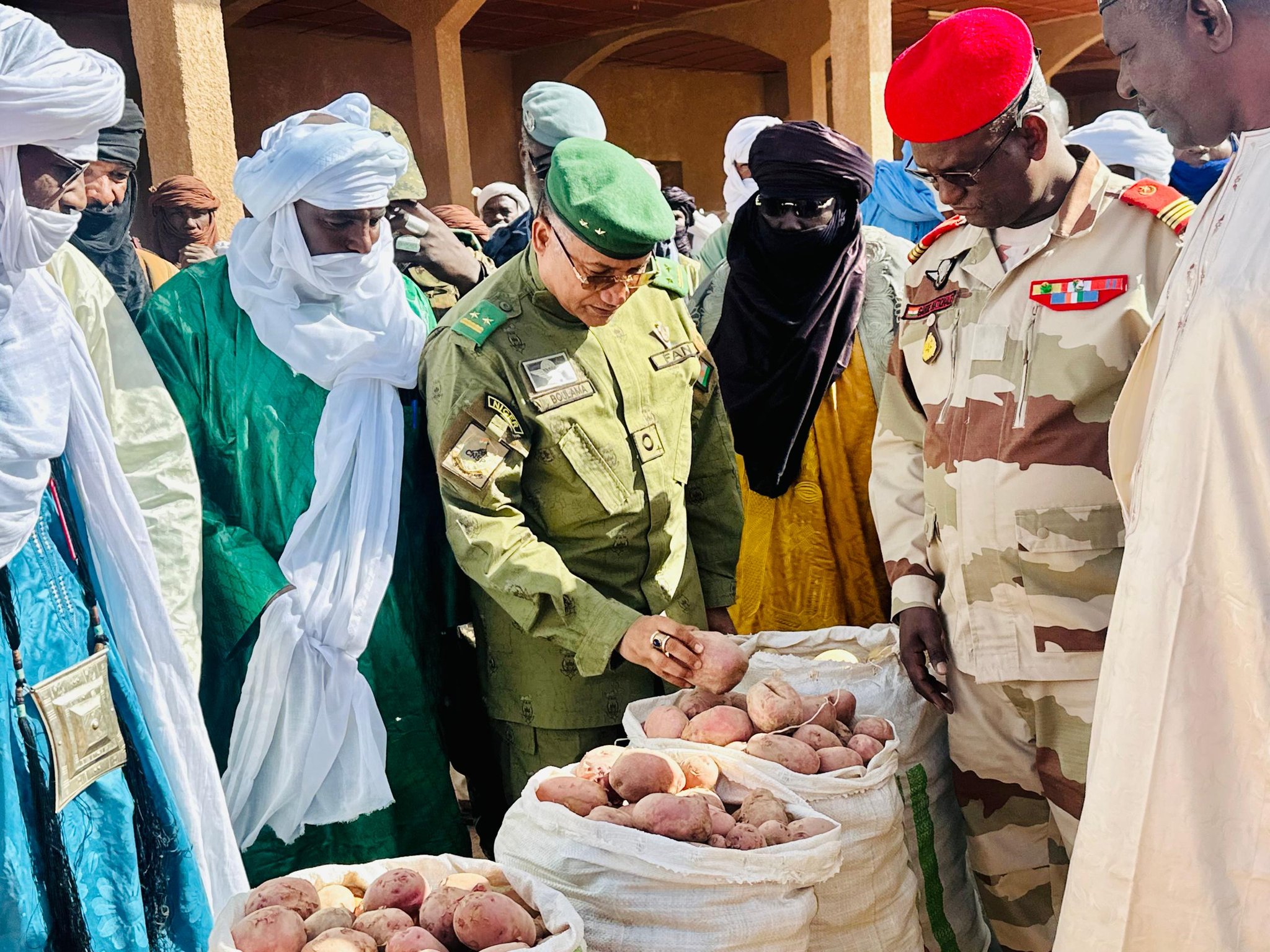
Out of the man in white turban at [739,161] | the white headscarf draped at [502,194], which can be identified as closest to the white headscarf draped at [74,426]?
the man in white turban at [739,161]

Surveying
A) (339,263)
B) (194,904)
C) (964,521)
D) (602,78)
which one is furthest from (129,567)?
(602,78)

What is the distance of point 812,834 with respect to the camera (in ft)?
5.96

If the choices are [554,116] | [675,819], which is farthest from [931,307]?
[554,116]

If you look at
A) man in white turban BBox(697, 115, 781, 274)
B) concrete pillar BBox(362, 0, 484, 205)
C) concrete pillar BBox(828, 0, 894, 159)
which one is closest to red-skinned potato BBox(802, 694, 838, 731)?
man in white turban BBox(697, 115, 781, 274)

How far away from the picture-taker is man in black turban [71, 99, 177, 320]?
3869 mm

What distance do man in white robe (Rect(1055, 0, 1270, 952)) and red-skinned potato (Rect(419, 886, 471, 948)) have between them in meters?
0.89

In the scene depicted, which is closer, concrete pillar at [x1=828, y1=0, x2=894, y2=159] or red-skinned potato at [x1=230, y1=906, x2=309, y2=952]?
red-skinned potato at [x1=230, y1=906, x2=309, y2=952]

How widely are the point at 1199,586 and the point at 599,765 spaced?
99 centimetres

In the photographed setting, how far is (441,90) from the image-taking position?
31.2 ft

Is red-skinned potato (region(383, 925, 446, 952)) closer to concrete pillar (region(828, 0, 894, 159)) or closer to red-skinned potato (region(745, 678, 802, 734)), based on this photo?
red-skinned potato (region(745, 678, 802, 734))

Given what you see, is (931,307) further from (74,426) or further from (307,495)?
(74,426)

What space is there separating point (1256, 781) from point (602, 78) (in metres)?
13.6

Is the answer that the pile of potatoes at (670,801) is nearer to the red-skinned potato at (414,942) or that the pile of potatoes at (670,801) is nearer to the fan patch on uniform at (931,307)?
the red-skinned potato at (414,942)

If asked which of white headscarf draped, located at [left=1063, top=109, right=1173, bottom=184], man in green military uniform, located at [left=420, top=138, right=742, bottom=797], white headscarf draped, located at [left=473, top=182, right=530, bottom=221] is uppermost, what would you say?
white headscarf draped, located at [left=473, top=182, right=530, bottom=221]
